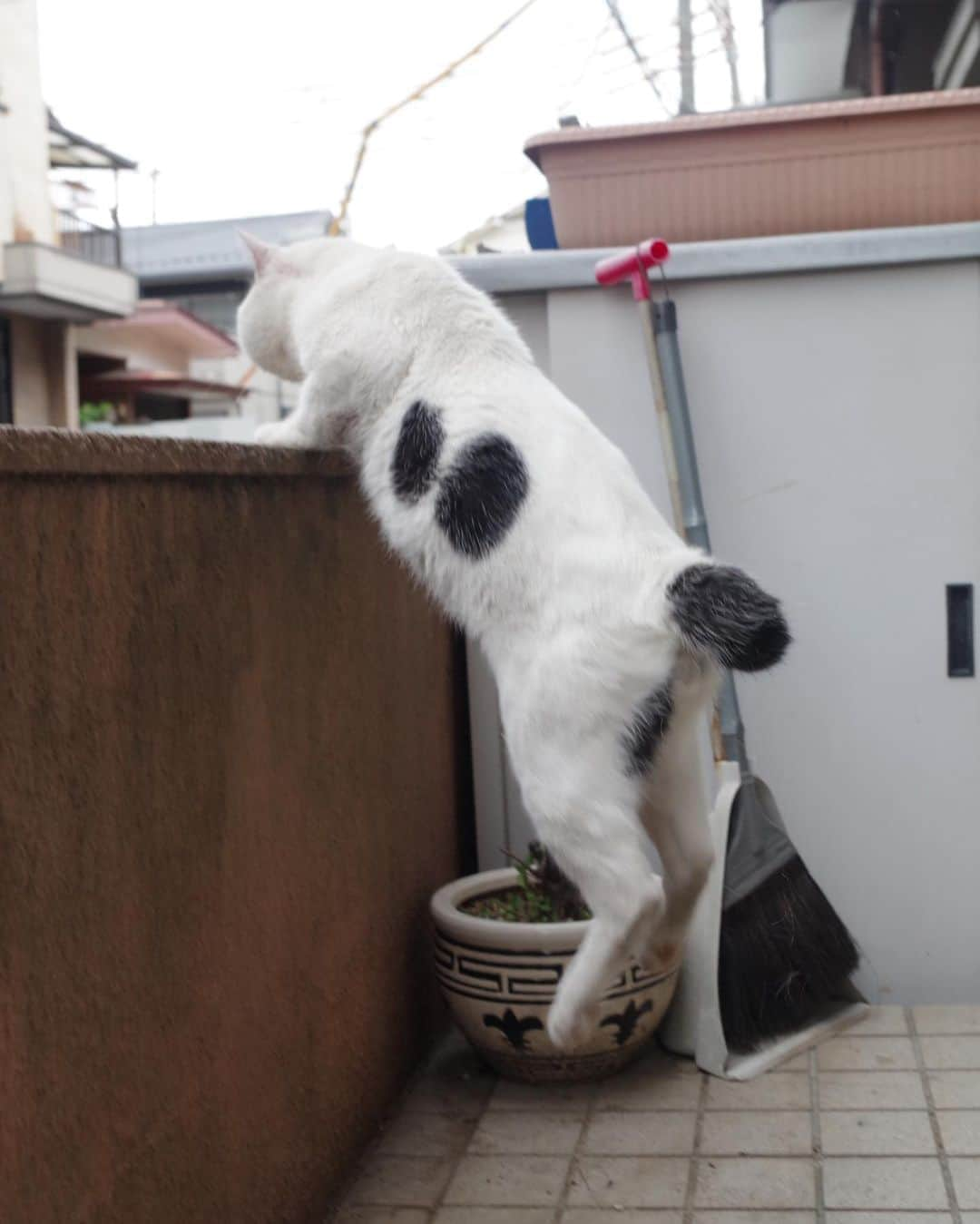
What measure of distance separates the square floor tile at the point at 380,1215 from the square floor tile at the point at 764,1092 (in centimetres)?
66

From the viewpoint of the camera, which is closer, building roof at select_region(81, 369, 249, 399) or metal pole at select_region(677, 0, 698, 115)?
metal pole at select_region(677, 0, 698, 115)

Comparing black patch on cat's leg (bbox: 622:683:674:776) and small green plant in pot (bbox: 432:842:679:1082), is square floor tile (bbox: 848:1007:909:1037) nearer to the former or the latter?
small green plant in pot (bbox: 432:842:679:1082)

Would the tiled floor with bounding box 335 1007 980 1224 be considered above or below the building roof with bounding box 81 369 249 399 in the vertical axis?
below

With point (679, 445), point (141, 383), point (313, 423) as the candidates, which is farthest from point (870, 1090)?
point (141, 383)

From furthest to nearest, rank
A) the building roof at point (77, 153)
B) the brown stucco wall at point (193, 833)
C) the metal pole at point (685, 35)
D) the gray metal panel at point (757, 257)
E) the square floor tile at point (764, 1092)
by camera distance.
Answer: the building roof at point (77, 153)
the metal pole at point (685, 35)
the gray metal panel at point (757, 257)
the square floor tile at point (764, 1092)
the brown stucco wall at point (193, 833)

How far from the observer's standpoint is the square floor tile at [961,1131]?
8.06 ft

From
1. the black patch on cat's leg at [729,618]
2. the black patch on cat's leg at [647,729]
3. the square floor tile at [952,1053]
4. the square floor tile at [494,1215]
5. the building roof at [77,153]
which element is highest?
the building roof at [77,153]

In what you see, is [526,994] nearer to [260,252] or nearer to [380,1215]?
[380,1215]

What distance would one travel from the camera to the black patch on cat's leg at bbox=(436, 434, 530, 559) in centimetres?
197

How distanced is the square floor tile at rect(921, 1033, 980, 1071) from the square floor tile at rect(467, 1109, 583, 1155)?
2.47ft

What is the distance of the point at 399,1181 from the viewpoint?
8.06ft

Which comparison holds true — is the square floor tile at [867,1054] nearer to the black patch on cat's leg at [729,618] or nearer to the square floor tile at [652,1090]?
the square floor tile at [652,1090]

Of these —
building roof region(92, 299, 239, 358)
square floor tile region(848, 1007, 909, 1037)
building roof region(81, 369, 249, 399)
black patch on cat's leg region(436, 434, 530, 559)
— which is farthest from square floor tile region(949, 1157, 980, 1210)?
building roof region(81, 369, 249, 399)

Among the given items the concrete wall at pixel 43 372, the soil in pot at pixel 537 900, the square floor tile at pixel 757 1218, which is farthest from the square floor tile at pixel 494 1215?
the concrete wall at pixel 43 372
